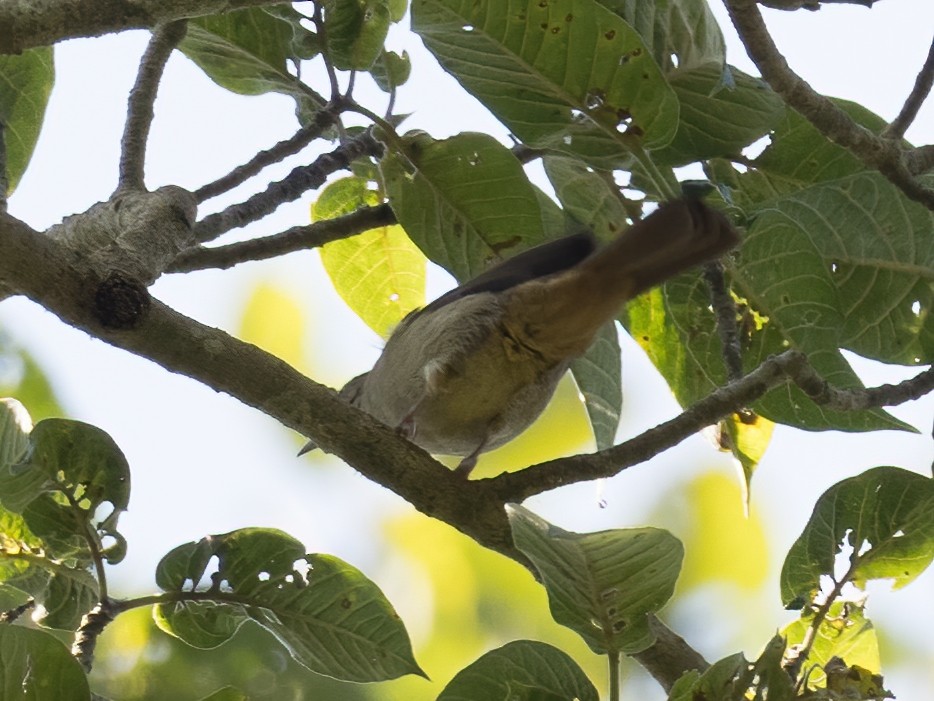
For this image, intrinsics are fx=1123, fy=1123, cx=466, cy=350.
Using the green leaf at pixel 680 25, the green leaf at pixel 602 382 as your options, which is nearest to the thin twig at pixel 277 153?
the green leaf at pixel 680 25

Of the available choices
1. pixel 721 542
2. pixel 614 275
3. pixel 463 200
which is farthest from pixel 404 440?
pixel 721 542

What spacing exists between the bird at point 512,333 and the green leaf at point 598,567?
2.25ft

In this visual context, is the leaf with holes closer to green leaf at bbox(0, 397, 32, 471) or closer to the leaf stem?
the leaf stem

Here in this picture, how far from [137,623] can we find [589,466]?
228 cm

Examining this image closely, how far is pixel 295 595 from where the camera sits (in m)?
2.22

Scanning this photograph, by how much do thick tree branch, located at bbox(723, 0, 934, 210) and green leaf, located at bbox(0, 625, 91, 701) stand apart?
5.36 feet

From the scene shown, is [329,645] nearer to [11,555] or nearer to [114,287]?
[11,555]

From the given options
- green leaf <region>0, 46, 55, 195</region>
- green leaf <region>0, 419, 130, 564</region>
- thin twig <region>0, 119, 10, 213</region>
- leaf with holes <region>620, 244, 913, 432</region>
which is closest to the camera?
thin twig <region>0, 119, 10, 213</region>

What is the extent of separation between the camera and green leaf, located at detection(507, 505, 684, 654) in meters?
1.73

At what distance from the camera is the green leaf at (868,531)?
7.06ft

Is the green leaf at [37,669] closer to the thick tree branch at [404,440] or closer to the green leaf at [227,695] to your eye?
the green leaf at [227,695]

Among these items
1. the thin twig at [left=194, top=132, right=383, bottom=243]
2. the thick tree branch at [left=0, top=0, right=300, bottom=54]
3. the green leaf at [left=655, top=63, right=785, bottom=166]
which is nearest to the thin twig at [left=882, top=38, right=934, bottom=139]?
the green leaf at [left=655, top=63, right=785, bottom=166]

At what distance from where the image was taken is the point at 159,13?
178 centimetres

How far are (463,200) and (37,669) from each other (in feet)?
4.54
